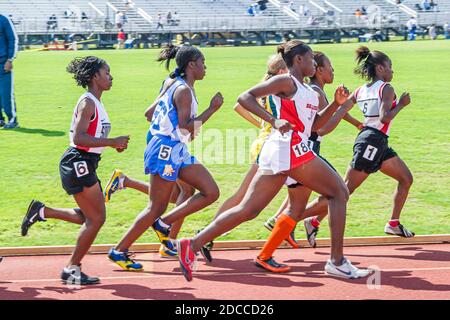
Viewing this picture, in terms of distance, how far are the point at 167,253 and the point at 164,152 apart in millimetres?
1164

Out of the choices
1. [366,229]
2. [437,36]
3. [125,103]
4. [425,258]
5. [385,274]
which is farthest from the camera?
[437,36]

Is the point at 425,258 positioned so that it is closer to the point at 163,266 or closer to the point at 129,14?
the point at 163,266

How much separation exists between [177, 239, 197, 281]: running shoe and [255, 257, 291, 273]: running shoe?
2.77 feet

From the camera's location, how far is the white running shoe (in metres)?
7.13

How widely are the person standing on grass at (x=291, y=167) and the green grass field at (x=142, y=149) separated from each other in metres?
1.95

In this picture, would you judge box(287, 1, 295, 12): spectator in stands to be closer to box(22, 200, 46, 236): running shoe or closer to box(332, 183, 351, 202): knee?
box(22, 200, 46, 236): running shoe

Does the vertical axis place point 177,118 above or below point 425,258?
above

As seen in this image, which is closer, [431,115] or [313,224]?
[313,224]

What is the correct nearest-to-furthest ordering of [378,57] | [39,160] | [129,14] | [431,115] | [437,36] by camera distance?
1. [378,57]
2. [39,160]
3. [431,115]
4. [129,14]
5. [437,36]

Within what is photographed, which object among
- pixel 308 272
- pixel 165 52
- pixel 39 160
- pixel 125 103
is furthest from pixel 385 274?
pixel 125 103

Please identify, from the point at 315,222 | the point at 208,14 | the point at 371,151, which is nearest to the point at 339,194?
the point at 315,222

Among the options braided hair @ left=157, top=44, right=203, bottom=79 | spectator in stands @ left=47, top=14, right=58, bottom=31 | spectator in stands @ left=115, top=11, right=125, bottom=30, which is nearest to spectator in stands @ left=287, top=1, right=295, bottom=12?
spectator in stands @ left=115, top=11, right=125, bottom=30

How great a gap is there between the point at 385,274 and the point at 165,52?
309 centimetres

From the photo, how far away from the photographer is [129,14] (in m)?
58.7
